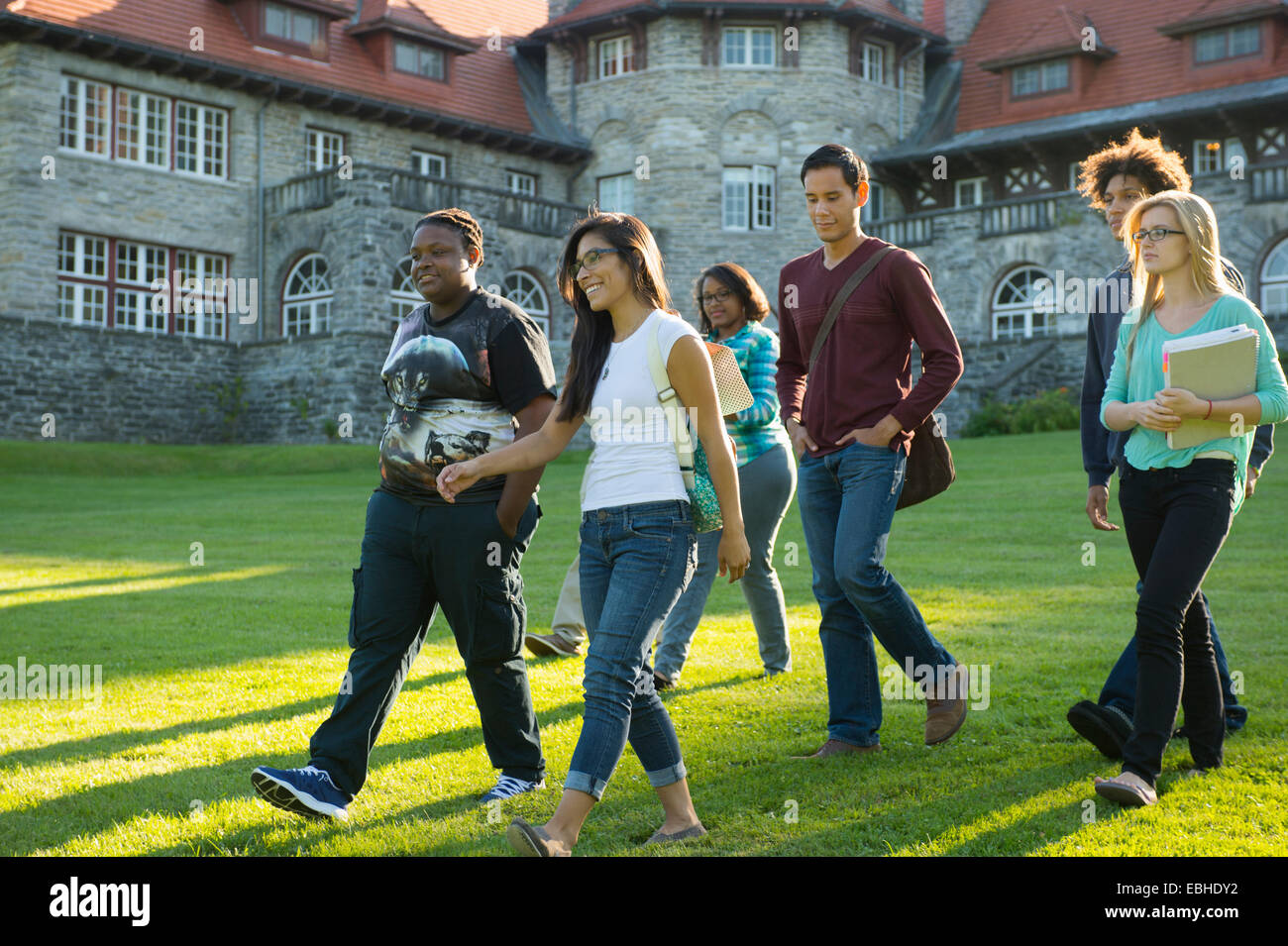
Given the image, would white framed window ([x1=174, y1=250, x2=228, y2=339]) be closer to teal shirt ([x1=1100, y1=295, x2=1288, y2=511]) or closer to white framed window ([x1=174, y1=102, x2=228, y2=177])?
white framed window ([x1=174, y1=102, x2=228, y2=177])

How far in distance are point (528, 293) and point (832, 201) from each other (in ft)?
94.8

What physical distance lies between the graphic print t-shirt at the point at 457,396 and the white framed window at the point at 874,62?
112ft

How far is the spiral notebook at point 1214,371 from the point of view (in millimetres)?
4730

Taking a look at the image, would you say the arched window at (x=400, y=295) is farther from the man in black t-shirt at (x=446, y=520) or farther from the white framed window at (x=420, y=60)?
the man in black t-shirt at (x=446, y=520)

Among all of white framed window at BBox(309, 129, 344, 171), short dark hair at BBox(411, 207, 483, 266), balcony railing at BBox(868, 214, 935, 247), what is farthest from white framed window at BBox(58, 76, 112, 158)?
short dark hair at BBox(411, 207, 483, 266)

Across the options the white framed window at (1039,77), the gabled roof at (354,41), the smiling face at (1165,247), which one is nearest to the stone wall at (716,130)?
the gabled roof at (354,41)

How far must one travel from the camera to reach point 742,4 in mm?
34938

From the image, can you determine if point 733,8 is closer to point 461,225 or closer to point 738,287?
point 738,287

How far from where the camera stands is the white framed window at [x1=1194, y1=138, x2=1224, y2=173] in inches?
1298

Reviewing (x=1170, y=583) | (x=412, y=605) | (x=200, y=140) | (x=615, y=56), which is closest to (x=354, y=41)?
(x=200, y=140)

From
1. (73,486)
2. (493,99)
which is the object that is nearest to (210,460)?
(73,486)

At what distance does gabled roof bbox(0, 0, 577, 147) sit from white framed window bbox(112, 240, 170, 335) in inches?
173

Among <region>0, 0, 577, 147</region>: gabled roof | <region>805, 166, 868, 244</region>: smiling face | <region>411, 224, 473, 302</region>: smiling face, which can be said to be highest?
<region>0, 0, 577, 147</region>: gabled roof
